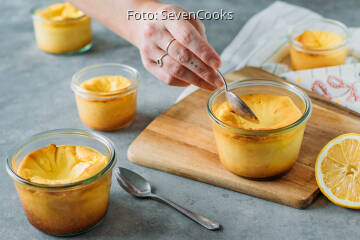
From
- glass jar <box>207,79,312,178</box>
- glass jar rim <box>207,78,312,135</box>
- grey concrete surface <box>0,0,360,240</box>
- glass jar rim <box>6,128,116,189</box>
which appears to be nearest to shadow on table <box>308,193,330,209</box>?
grey concrete surface <box>0,0,360,240</box>

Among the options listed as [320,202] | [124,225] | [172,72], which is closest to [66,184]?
[124,225]

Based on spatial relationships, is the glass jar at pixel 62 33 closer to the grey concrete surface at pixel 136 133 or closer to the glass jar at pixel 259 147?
the grey concrete surface at pixel 136 133

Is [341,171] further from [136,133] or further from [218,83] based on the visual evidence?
[136,133]

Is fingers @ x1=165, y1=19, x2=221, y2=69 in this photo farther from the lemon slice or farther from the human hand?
the lemon slice

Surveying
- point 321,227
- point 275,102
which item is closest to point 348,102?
point 275,102

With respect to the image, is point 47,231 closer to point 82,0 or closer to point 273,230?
point 273,230
